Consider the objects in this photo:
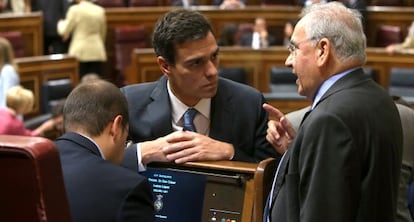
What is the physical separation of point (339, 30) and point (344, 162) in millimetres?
339

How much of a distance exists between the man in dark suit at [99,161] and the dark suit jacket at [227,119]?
1.36 ft

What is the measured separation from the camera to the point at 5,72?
6273 mm

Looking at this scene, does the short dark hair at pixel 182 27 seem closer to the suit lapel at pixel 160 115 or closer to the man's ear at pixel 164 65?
the man's ear at pixel 164 65

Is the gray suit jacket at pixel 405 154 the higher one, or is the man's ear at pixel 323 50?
the man's ear at pixel 323 50

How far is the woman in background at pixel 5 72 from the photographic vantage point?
20.5 ft

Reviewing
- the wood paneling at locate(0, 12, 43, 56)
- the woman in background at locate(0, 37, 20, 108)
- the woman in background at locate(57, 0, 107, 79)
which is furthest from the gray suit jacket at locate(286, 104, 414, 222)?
the wood paneling at locate(0, 12, 43, 56)

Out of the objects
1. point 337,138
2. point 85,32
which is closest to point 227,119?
point 337,138

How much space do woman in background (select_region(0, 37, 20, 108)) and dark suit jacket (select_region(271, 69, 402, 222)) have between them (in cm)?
467

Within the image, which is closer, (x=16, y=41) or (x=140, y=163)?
(x=140, y=163)

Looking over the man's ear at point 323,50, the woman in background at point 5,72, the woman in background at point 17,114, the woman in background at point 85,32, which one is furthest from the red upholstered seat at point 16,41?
the man's ear at point 323,50

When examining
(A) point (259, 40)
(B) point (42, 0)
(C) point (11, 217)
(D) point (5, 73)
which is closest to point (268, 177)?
(C) point (11, 217)

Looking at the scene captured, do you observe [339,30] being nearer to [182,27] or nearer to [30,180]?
[182,27]

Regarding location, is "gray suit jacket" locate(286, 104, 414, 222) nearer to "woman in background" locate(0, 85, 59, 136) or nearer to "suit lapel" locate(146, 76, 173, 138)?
"suit lapel" locate(146, 76, 173, 138)

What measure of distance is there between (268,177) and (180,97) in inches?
20.2
